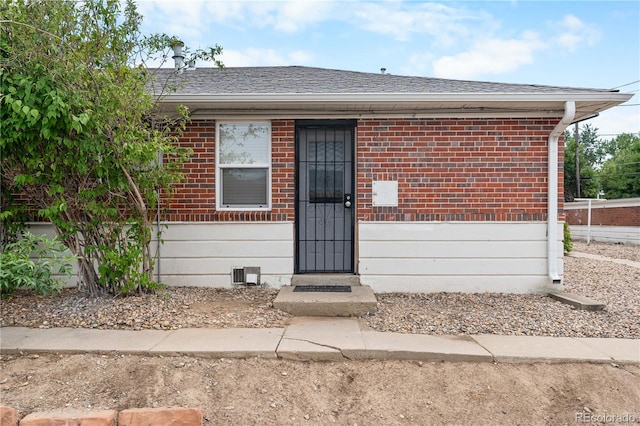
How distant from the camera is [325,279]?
548cm

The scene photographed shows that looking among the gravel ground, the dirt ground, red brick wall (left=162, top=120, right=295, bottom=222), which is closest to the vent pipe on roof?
red brick wall (left=162, top=120, right=295, bottom=222)

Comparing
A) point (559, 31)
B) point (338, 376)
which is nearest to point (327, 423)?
point (338, 376)

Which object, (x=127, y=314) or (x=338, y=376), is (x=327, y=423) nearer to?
(x=338, y=376)

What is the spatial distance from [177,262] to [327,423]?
3.71 m

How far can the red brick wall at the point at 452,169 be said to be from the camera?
218 inches

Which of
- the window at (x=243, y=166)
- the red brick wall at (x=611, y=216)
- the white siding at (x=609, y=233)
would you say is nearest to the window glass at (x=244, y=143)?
the window at (x=243, y=166)

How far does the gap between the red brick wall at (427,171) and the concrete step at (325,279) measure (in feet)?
2.84

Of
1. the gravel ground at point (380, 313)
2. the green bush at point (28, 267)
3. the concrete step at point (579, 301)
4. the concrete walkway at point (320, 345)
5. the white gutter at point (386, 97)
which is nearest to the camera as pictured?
the green bush at point (28, 267)

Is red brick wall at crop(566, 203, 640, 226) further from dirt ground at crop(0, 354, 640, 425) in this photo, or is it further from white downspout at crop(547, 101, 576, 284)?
dirt ground at crop(0, 354, 640, 425)

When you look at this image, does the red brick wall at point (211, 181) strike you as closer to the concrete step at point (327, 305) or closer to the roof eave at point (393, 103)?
the roof eave at point (393, 103)

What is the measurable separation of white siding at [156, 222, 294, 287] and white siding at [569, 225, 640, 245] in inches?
598

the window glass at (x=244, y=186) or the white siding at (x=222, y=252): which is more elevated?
the window glass at (x=244, y=186)

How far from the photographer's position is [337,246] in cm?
591

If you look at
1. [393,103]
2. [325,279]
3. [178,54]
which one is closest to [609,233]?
[393,103]
